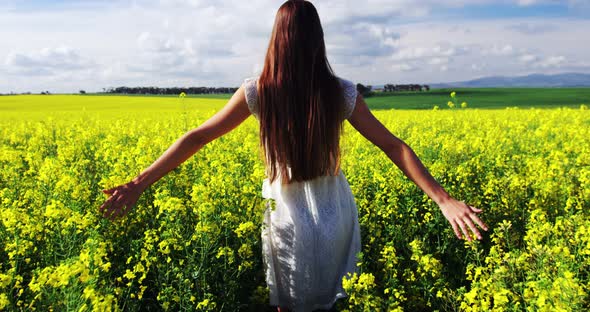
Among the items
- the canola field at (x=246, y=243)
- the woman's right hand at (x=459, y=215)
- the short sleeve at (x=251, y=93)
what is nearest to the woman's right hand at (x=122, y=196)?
the canola field at (x=246, y=243)

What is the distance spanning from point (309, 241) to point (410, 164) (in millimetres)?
734

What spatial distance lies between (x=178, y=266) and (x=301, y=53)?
4.68 ft

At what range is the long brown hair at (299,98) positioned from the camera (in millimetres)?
2496

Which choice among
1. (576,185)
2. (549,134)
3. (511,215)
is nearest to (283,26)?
(511,215)

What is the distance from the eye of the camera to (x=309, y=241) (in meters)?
2.93

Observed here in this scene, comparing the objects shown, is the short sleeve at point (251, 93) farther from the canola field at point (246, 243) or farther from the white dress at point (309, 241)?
the canola field at point (246, 243)

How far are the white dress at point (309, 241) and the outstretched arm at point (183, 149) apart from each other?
0.50 m

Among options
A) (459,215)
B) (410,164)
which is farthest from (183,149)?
(459,215)

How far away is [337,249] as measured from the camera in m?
3.01

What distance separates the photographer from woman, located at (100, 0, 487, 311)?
2523mm

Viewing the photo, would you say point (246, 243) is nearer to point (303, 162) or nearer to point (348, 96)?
point (303, 162)

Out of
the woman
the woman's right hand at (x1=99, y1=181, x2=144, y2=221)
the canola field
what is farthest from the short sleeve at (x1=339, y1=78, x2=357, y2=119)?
the woman's right hand at (x1=99, y1=181, x2=144, y2=221)

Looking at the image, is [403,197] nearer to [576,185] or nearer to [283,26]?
[576,185]

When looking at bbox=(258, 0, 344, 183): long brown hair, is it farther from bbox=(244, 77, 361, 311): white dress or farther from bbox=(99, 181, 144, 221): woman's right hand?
bbox=(99, 181, 144, 221): woman's right hand
